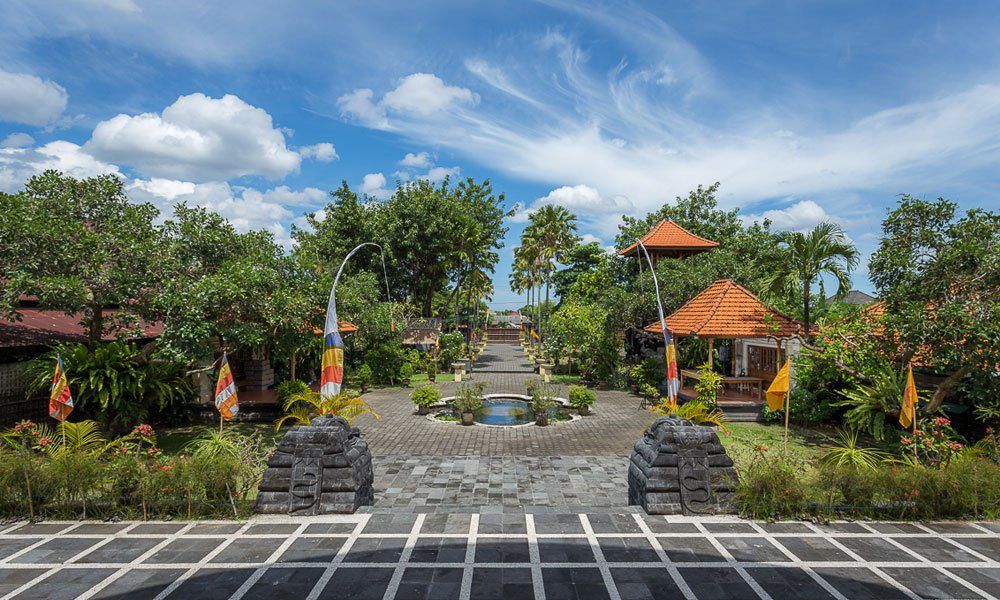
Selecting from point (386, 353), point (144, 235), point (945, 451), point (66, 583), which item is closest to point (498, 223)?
point (386, 353)

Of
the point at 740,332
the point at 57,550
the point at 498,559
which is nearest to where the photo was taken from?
the point at 498,559

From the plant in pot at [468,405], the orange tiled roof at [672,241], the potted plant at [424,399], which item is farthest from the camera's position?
the orange tiled roof at [672,241]

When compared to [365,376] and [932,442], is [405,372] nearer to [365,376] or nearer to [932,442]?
[365,376]

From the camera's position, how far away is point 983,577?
5773mm

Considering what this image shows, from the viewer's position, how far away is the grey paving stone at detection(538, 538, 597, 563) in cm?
621

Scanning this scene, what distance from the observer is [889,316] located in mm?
11250

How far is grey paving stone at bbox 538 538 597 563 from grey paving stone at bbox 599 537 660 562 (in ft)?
0.68

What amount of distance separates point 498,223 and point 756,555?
35.9 meters

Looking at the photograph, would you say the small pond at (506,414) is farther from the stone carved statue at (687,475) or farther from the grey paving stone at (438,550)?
the grey paving stone at (438,550)

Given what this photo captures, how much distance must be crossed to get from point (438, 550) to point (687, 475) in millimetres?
3868

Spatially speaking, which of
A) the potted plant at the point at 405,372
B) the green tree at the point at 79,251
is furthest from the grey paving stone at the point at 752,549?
the potted plant at the point at 405,372

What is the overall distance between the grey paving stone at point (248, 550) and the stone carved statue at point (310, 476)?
2.73 feet

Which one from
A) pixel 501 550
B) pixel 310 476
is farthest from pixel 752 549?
pixel 310 476

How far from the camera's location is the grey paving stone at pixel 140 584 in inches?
211
